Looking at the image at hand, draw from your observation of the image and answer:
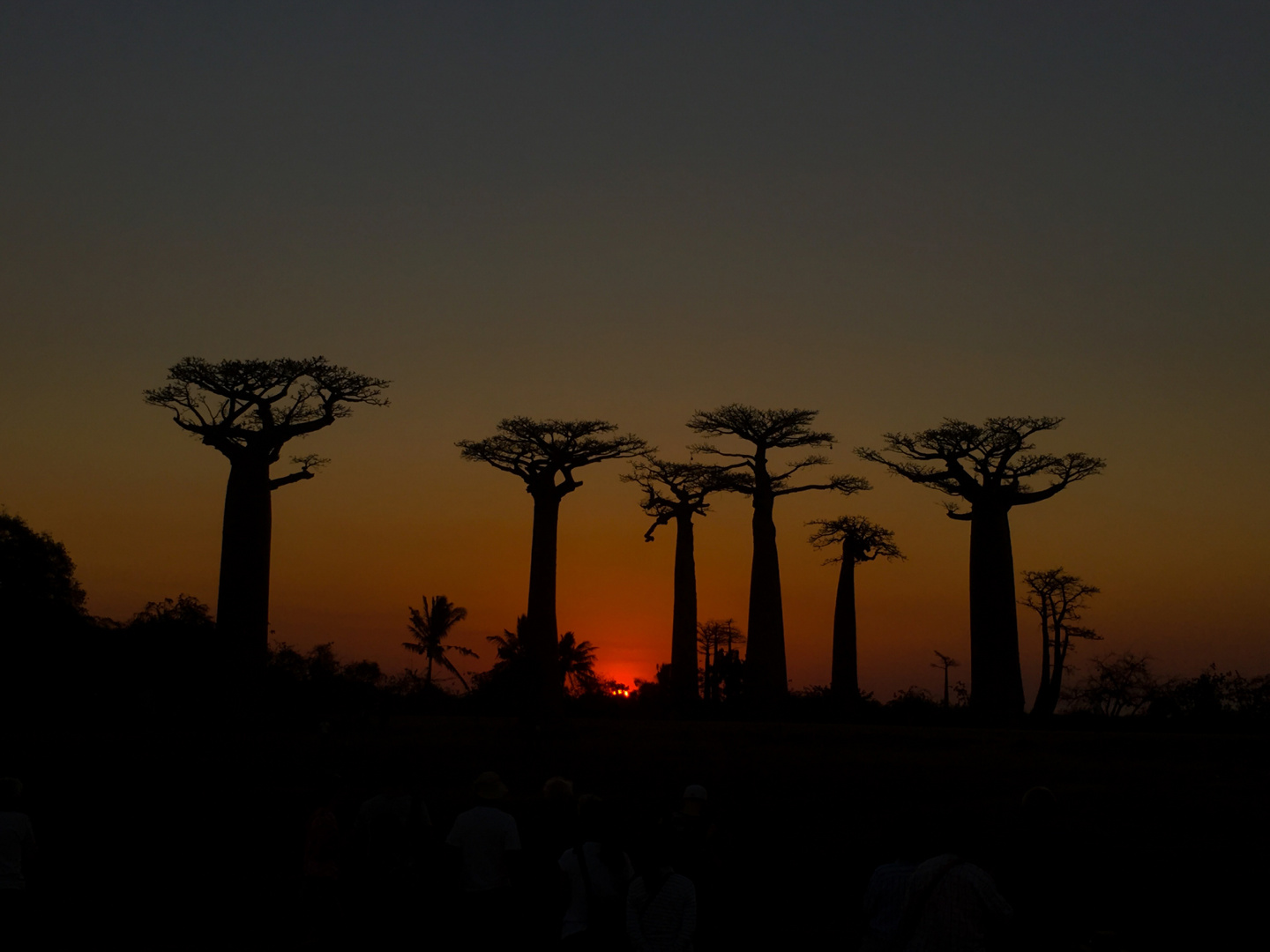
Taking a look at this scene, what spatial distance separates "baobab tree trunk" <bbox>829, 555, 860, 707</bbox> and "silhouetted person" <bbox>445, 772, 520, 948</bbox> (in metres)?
28.3

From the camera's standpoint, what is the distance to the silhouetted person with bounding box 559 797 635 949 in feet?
17.2

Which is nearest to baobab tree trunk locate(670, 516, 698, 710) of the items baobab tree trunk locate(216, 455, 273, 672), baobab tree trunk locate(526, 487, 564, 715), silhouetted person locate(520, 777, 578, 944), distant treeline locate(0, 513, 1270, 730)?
distant treeline locate(0, 513, 1270, 730)

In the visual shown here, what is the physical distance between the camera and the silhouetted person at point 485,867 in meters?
5.96

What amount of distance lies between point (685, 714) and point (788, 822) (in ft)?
65.3

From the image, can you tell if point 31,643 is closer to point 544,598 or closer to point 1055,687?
point 544,598

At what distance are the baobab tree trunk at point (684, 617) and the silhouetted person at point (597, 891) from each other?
3017cm

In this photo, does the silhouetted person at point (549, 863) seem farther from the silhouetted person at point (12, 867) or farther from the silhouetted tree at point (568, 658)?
the silhouetted tree at point (568, 658)

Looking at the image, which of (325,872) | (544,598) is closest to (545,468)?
(544,598)

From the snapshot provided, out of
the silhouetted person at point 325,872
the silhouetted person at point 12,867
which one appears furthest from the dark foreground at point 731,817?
the silhouetted person at point 12,867

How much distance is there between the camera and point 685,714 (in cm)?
3080

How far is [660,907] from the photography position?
4.71 m

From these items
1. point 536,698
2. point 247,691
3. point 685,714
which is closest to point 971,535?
point 685,714

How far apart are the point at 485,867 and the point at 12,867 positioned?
103 inches

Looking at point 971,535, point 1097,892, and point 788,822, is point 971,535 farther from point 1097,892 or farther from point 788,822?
point 1097,892
